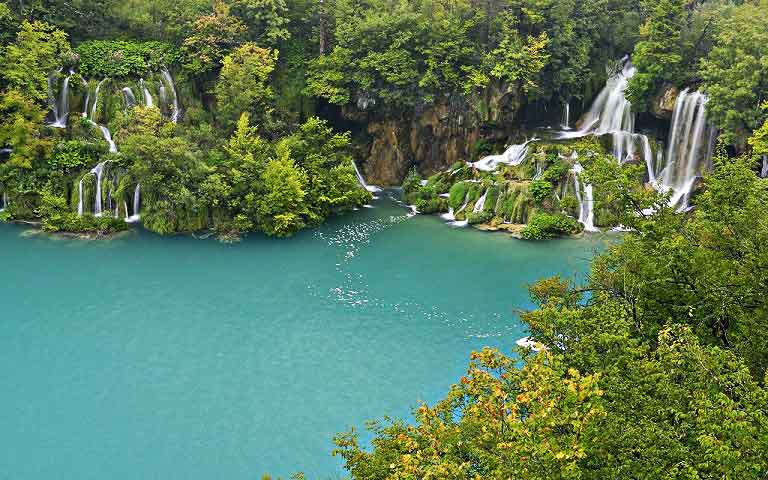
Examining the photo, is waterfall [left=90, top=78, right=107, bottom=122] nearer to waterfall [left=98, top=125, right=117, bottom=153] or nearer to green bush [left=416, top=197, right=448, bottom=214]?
waterfall [left=98, top=125, right=117, bottom=153]

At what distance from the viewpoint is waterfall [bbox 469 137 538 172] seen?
4003cm

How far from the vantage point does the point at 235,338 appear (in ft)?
80.6

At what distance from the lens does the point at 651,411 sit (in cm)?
1051

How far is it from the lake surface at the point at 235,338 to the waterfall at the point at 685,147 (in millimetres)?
7220

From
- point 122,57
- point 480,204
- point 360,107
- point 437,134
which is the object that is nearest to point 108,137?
point 122,57

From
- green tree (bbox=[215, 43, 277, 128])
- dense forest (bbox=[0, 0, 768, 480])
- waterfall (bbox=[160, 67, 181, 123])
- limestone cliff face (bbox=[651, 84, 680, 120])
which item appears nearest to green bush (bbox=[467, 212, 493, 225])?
dense forest (bbox=[0, 0, 768, 480])

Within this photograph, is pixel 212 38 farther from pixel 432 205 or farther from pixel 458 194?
pixel 458 194

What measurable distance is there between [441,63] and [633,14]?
1391cm

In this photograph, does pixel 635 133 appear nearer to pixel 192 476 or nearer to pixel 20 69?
pixel 192 476

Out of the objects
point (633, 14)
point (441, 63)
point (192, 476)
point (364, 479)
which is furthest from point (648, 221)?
point (633, 14)

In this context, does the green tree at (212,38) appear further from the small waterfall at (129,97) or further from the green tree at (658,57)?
the green tree at (658,57)

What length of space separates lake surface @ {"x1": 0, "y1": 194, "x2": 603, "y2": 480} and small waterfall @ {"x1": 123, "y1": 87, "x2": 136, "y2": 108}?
9.93 meters

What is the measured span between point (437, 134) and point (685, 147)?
15.6m

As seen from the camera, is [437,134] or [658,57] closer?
[658,57]
